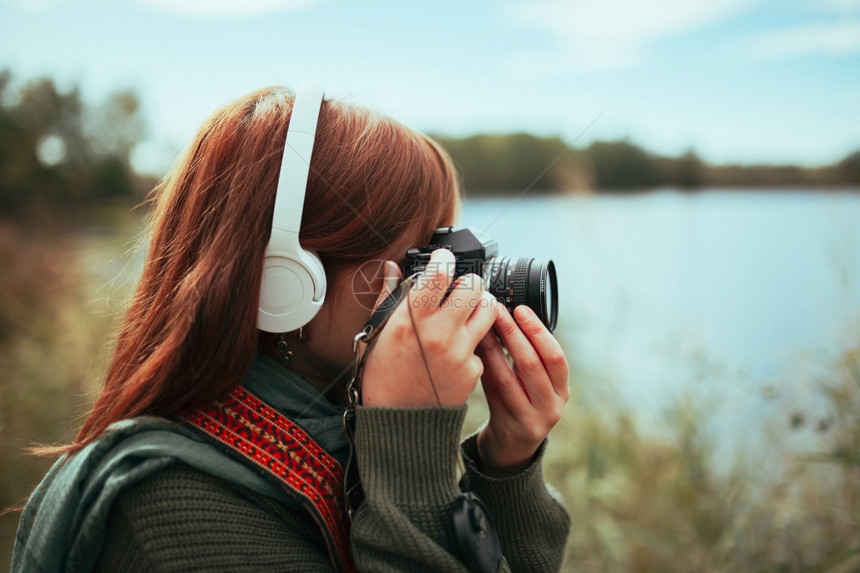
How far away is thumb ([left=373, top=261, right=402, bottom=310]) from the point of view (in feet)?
2.79

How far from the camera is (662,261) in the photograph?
2.21m

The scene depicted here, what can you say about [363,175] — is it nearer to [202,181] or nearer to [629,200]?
[202,181]

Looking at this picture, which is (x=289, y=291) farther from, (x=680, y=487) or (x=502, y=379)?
(x=680, y=487)

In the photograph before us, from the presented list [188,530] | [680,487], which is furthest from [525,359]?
[680,487]

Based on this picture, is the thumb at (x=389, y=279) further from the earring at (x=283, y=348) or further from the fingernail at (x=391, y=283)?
the earring at (x=283, y=348)

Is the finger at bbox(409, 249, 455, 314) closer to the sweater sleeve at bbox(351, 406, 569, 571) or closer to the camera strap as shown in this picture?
the camera strap

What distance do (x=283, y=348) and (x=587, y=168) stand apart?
161cm

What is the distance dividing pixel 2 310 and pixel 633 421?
9.74 feet

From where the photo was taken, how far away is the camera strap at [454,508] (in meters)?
0.75

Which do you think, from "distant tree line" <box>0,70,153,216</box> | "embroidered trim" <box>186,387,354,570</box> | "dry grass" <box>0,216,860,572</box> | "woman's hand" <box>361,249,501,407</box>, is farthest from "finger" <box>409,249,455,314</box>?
"distant tree line" <box>0,70,153,216</box>

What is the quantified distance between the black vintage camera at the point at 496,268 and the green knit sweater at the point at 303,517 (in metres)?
0.24

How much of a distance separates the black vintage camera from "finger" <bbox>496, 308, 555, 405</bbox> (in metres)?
0.05

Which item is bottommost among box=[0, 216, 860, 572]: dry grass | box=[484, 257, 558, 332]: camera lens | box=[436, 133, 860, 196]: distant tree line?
box=[0, 216, 860, 572]: dry grass

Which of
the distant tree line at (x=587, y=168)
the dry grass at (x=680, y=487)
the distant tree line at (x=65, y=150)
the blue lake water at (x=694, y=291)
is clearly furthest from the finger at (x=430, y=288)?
the distant tree line at (x=65, y=150)
